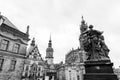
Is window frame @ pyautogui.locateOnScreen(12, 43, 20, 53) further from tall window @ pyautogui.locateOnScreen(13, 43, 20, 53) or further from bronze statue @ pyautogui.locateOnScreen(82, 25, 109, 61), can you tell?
bronze statue @ pyautogui.locateOnScreen(82, 25, 109, 61)

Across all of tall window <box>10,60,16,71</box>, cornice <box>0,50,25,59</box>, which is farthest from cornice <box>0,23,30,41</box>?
tall window <box>10,60,16,71</box>

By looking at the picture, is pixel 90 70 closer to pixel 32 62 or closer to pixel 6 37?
pixel 6 37

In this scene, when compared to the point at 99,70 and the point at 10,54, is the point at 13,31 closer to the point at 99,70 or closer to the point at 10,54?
the point at 10,54

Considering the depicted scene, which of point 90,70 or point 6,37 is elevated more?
point 6,37

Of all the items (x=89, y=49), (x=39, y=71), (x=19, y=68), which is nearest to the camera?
(x=89, y=49)

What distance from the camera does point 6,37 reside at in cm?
1642

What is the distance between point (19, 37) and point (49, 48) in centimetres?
3555

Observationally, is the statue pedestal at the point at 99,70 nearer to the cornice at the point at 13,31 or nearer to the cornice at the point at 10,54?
the cornice at the point at 10,54

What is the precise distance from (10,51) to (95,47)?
17.0m

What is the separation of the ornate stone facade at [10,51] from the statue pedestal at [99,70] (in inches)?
631

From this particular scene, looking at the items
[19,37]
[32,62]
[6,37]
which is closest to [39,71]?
[32,62]

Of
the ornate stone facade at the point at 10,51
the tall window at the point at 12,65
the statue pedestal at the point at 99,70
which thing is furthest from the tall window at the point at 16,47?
the statue pedestal at the point at 99,70

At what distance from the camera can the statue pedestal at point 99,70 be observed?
5363mm

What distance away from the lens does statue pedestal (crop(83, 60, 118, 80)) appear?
211 inches
